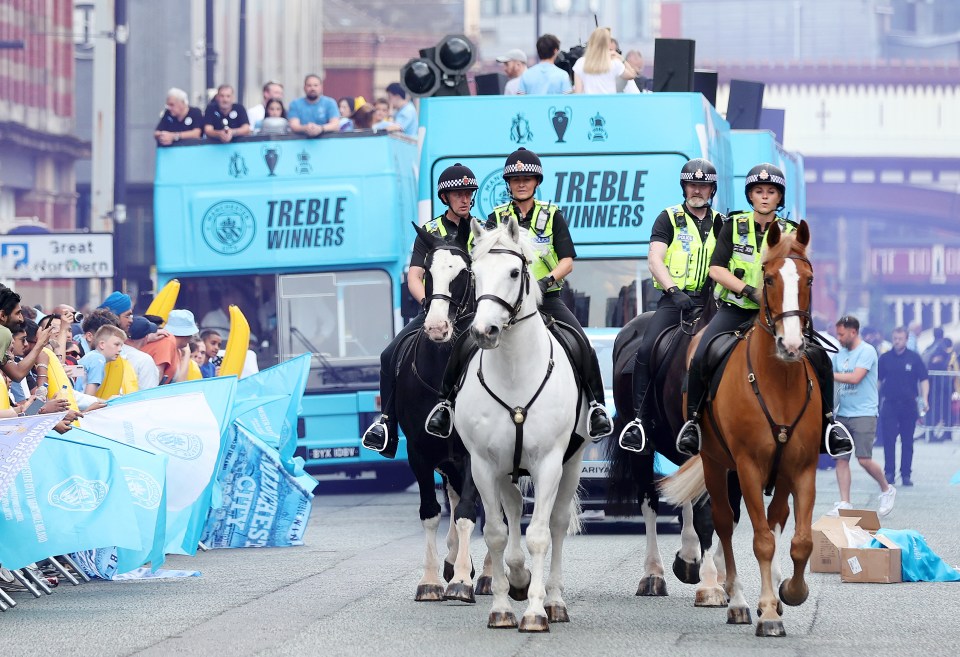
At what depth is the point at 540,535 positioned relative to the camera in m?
9.77

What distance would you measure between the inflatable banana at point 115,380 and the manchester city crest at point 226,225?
6081mm

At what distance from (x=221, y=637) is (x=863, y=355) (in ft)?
35.6

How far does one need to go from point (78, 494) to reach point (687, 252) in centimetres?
391

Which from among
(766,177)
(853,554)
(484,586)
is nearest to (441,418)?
(484,586)

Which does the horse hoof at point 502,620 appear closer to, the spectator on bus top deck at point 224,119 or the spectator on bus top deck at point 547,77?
the spectator on bus top deck at point 547,77

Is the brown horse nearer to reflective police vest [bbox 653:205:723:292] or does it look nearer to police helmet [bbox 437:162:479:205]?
reflective police vest [bbox 653:205:723:292]

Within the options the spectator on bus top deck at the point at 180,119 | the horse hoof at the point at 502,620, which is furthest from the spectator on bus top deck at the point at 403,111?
the horse hoof at the point at 502,620

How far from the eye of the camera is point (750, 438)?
9906mm

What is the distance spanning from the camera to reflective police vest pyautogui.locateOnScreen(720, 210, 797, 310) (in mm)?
10484

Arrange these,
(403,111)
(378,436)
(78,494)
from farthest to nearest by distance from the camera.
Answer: (403,111), (378,436), (78,494)

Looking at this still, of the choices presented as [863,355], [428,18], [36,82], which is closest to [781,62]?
[428,18]

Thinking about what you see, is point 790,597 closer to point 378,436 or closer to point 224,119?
point 378,436

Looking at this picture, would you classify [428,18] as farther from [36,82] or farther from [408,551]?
[408,551]

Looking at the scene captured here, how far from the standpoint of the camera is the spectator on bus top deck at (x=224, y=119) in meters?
20.7
